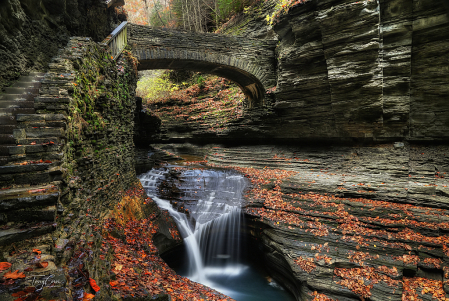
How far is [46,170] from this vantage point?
142 inches

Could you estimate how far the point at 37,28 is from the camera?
822 cm

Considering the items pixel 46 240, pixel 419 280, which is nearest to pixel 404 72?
pixel 419 280

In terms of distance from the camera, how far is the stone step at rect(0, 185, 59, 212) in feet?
9.89

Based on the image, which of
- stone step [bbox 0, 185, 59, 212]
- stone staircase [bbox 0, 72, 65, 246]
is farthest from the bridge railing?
stone step [bbox 0, 185, 59, 212]

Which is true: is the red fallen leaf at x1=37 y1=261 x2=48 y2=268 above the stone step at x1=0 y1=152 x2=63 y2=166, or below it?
below

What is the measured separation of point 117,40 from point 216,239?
8.24 metres

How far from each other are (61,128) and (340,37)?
30.7 feet

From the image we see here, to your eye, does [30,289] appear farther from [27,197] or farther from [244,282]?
[244,282]

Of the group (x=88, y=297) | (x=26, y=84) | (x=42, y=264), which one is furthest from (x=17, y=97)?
(x=88, y=297)

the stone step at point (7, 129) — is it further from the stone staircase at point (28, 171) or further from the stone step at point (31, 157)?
the stone step at point (31, 157)

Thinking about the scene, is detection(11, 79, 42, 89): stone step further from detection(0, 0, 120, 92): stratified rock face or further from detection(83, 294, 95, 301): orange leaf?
detection(83, 294, 95, 301): orange leaf

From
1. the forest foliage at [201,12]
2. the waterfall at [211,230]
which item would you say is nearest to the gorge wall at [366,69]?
the waterfall at [211,230]

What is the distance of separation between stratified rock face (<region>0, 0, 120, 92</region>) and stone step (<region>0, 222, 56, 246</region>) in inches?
196

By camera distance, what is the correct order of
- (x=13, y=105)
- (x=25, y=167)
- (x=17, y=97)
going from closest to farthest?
(x=25, y=167) → (x=13, y=105) → (x=17, y=97)
